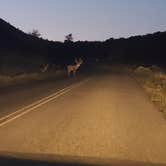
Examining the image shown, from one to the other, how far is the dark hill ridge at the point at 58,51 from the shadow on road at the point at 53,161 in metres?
52.5

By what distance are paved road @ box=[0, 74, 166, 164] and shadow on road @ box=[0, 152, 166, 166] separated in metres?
0.37

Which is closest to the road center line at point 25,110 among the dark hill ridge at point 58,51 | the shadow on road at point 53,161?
the shadow on road at point 53,161

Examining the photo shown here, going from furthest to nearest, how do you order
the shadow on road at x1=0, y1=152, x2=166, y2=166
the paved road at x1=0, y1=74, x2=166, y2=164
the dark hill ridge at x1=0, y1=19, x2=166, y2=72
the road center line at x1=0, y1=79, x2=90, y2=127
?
the dark hill ridge at x1=0, y1=19, x2=166, y2=72, the road center line at x1=0, y1=79, x2=90, y2=127, the paved road at x1=0, y1=74, x2=166, y2=164, the shadow on road at x1=0, y1=152, x2=166, y2=166

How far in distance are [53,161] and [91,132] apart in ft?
13.9

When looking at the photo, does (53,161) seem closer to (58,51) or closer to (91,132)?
(91,132)

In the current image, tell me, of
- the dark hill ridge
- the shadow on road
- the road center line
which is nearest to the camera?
the shadow on road

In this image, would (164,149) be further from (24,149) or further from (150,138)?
(24,149)

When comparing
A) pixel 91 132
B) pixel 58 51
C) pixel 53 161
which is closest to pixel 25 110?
pixel 91 132

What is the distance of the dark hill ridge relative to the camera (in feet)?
288

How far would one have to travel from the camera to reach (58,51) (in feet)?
501

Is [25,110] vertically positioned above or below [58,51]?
above

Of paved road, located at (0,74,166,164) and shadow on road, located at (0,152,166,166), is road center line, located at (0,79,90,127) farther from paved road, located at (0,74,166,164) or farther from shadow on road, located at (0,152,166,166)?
shadow on road, located at (0,152,166,166)

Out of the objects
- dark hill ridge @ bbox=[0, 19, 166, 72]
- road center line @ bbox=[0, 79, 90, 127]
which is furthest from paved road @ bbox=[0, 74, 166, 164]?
dark hill ridge @ bbox=[0, 19, 166, 72]

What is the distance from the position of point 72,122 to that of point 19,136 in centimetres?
324
